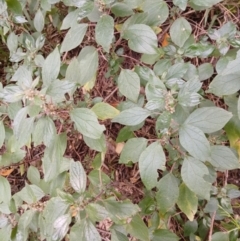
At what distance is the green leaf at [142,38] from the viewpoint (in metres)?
1.26

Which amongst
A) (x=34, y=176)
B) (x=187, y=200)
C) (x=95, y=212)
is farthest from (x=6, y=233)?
(x=187, y=200)

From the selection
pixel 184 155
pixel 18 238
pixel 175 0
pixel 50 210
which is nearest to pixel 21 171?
pixel 18 238

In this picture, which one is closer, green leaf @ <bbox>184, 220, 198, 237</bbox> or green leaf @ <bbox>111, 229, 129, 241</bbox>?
green leaf @ <bbox>111, 229, 129, 241</bbox>

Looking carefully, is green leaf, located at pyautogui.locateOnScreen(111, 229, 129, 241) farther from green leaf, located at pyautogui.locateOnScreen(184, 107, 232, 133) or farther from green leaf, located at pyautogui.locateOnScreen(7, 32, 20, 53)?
green leaf, located at pyautogui.locateOnScreen(7, 32, 20, 53)

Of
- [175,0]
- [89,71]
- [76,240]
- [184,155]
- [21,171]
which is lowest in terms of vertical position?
[21,171]

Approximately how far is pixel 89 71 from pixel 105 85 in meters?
0.45

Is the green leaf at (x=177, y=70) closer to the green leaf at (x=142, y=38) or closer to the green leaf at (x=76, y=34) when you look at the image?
the green leaf at (x=142, y=38)

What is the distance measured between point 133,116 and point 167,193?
30cm

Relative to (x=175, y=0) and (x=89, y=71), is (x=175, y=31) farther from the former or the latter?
(x=89, y=71)

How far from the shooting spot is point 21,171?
1.85m

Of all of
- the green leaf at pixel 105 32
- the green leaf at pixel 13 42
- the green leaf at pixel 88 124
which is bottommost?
the green leaf at pixel 13 42

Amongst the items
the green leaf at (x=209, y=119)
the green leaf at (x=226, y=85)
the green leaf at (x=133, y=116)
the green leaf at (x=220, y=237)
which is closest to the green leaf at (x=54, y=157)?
the green leaf at (x=133, y=116)

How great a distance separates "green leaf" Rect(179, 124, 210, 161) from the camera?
3.51 feet

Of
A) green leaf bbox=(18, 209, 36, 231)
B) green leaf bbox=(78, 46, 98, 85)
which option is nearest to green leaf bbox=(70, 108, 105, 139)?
green leaf bbox=(78, 46, 98, 85)
